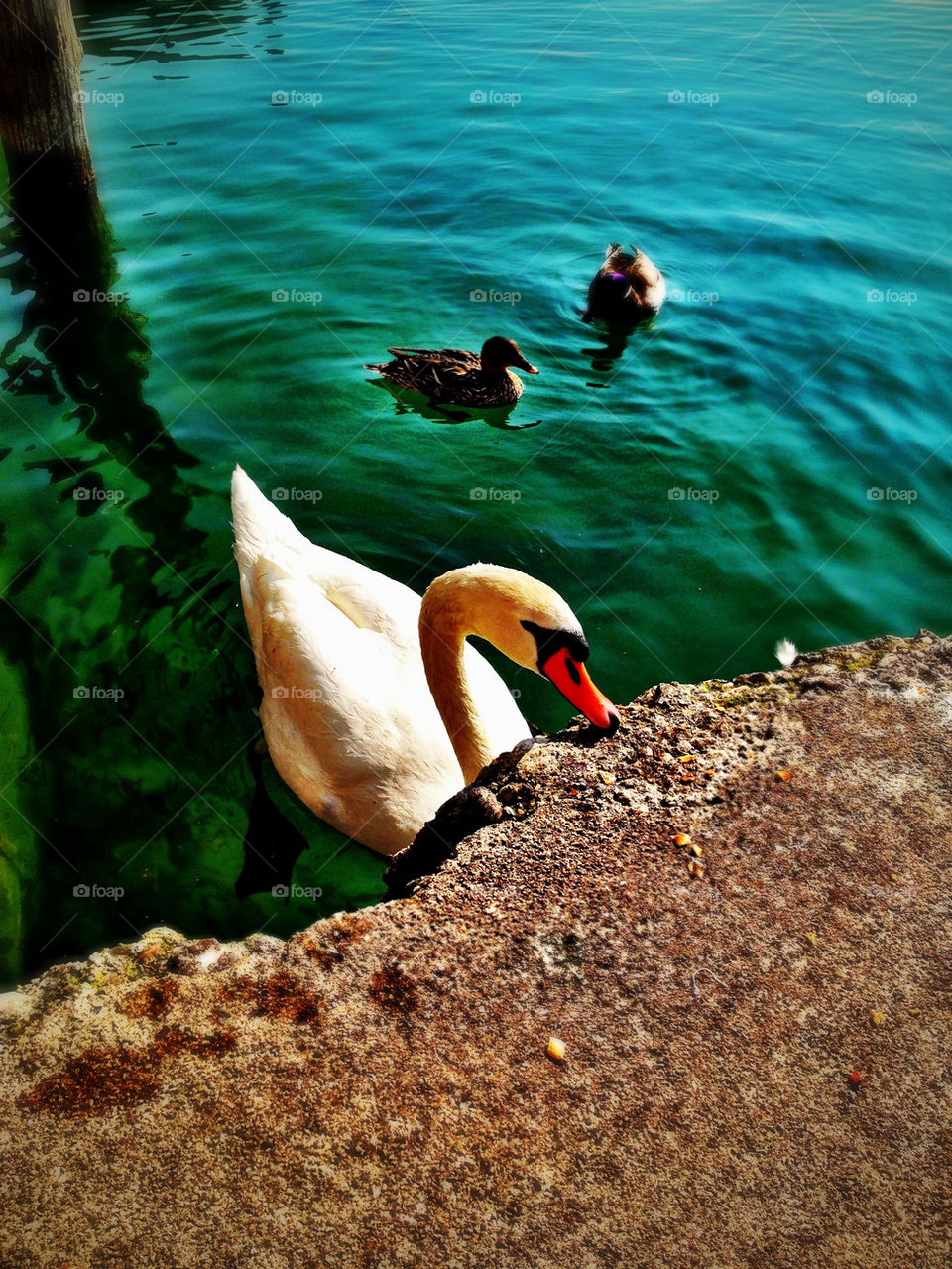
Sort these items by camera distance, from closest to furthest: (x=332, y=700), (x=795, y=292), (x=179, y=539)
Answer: (x=332, y=700), (x=179, y=539), (x=795, y=292)

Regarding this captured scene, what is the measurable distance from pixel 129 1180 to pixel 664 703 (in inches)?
91.1

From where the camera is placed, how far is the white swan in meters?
3.75

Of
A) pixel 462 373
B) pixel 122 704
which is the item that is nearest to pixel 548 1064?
pixel 122 704

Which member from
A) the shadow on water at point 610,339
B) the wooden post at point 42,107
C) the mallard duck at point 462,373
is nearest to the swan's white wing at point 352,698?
the mallard duck at point 462,373

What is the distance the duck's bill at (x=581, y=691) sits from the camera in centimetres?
349

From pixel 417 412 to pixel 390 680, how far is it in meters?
3.93

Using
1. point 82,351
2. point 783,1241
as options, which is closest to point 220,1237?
point 783,1241

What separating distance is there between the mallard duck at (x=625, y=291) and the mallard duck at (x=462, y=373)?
1384 mm

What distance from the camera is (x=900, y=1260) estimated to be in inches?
83.4

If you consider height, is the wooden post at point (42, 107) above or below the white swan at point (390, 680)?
above

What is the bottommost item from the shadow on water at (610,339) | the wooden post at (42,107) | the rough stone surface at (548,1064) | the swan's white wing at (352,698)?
the shadow on water at (610,339)

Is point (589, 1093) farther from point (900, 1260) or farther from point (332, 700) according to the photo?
point (332, 700)

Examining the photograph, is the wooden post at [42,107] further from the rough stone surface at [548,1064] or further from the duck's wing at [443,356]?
the rough stone surface at [548,1064]

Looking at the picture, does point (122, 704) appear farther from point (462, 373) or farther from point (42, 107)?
point (42, 107)
